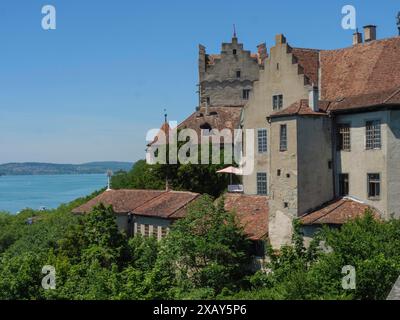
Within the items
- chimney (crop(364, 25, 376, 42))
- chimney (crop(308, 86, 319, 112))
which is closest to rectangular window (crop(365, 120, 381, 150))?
chimney (crop(308, 86, 319, 112))

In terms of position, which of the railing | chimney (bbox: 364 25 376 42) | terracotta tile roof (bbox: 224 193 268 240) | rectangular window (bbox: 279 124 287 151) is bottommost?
terracotta tile roof (bbox: 224 193 268 240)

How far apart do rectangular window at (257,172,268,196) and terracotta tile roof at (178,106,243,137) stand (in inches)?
480

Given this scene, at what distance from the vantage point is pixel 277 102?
133ft

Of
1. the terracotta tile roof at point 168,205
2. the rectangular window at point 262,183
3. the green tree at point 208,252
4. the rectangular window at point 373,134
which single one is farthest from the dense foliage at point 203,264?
the rectangular window at point 262,183

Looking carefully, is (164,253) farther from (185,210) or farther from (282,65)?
(282,65)

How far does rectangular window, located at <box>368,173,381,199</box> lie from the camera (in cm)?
3419

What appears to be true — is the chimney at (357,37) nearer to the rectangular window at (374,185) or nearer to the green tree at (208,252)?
the rectangular window at (374,185)

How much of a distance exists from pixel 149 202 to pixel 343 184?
15841mm

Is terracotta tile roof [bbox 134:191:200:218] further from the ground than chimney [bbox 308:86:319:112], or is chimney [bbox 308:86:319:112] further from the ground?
chimney [bbox 308:86:319:112]

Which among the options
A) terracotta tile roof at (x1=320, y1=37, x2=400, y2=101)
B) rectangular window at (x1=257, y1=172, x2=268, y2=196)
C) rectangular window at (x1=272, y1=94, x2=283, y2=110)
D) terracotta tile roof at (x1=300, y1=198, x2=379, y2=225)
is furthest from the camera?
rectangular window at (x1=257, y1=172, x2=268, y2=196)

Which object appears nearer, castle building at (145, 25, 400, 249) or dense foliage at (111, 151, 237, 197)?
castle building at (145, 25, 400, 249)

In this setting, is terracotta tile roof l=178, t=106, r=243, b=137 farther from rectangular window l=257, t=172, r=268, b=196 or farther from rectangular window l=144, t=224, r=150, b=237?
rectangular window l=257, t=172, r=268, b=196
